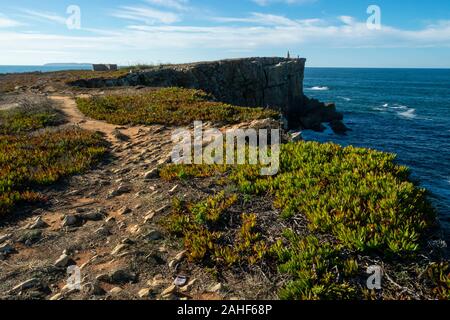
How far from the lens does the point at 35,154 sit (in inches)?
510

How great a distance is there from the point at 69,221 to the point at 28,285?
2.47 meters

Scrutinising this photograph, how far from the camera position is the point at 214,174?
10.6m

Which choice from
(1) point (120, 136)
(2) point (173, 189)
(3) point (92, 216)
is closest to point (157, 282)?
(3) point (92, 216)

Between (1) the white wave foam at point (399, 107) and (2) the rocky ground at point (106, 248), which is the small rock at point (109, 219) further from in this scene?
(1) the white wave foam at point (399, 107)

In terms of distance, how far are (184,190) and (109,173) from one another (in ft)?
11.8

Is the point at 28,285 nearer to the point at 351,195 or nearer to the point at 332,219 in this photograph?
the point at 332,219

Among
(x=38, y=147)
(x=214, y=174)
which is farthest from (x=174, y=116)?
(x=214, y=174)

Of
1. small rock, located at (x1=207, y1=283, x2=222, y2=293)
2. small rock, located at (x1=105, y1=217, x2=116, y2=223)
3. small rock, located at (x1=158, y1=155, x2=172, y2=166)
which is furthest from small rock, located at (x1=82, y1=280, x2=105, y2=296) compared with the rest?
small rock, located at (x1=158, y1=155, x2=172, y2=166)

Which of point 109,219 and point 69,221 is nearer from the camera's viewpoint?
point 69,221

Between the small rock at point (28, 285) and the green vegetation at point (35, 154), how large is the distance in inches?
137

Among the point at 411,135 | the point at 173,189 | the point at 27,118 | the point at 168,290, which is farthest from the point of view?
the point at 411,135

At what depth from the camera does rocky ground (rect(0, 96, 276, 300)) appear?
5.97 meters

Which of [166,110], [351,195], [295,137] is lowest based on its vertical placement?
[351,195]
